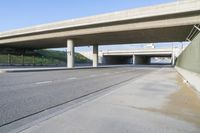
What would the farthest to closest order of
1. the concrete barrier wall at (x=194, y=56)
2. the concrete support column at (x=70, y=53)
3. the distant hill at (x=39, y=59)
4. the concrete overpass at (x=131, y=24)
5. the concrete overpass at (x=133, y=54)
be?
the concrete overpass at (x=133, y=54) → the distant hill at (x=39, y=59) → the concrete support column at (x=70, y=53) → the concrete overpass at (x=131, y=24) → the concrete barrier wall at (x=194, y=56)

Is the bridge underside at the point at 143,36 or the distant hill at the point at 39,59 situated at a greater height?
the bridge underside at the point at 143,36

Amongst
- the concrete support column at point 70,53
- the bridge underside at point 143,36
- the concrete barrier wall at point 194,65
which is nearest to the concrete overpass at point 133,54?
the bridge underside at point 143,36

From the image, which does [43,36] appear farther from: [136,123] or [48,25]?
[136,123]

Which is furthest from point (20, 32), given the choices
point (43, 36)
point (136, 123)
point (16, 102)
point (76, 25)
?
point (136, 123)

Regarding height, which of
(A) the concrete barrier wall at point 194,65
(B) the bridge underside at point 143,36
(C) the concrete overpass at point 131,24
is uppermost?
(C) the concrete overpass at point 131,24

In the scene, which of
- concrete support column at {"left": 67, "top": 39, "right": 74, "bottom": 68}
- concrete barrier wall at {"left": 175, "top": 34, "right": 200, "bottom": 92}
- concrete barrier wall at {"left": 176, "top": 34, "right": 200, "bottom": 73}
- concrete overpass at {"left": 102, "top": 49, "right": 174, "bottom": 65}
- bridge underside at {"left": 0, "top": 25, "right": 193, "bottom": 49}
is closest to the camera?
concrete barrier wall at {"left": 175, "top": 34, "right": 200, "bottom": 92}

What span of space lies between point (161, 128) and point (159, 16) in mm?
25230

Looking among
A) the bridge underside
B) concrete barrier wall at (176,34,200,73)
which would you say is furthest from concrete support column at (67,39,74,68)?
concrete barrier wall at (176,34,200,73)

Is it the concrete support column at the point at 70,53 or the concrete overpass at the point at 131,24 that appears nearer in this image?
the concrete overpass at the point at 131,24

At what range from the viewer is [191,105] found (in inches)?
376

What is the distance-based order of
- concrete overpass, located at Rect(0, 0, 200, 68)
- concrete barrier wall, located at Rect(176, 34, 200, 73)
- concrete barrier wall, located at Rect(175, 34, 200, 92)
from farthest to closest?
concrete overpass, located at Rect(0, 0, 200, 68) < concrete barrier wall, located at Rect(176, 34, 200, 73) < concrete barrier wall, located at Rect(175, 34, 200, 92)

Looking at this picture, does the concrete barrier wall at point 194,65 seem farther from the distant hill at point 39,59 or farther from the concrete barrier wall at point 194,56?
the distant hill at point 39,59

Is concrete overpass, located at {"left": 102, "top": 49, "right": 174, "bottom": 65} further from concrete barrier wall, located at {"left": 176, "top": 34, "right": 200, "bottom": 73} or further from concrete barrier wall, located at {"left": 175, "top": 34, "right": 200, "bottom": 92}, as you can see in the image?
concrete barrier wall, located at {"left": 175, "top": 34, "right": 200, "bottom": 92}

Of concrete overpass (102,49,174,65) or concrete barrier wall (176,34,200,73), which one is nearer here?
concrete barrier wall (176,34,200,73)
